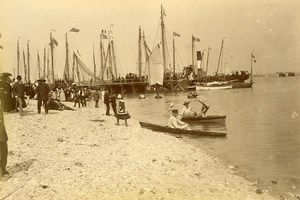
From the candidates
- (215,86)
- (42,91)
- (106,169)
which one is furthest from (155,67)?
(215,86)

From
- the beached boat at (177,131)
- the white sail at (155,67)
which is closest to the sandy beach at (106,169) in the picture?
the beached boat at (177,131)

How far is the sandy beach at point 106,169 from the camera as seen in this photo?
8.66 meters

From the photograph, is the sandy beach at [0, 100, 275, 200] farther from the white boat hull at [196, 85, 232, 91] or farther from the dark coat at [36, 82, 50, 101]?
the white boat hull at [196, 85, 232, 91]

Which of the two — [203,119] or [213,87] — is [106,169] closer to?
[203,119]

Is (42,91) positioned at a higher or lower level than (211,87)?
higher

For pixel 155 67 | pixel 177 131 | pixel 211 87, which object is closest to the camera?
pixel 177 131

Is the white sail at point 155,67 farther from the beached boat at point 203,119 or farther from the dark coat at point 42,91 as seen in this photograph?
the dark coat at point 42,91

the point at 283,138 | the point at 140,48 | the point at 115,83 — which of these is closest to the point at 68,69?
the point at 140,48

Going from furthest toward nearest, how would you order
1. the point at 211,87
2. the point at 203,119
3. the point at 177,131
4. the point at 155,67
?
the point at 211,87, the point at 155,67, the point at 203,119, the point at 177,131

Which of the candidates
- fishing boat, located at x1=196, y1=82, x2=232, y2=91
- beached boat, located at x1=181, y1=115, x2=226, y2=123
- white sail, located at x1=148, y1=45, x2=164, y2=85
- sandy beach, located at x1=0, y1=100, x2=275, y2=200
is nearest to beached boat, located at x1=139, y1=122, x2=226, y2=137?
beached boat, located at x1=181, y1=115, x2=226, y2=123

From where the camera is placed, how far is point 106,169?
10.1m

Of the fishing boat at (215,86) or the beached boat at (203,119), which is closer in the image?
the beached boat at (203,119)

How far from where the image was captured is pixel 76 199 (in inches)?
323

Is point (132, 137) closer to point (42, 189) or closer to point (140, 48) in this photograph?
point (42, 189)
